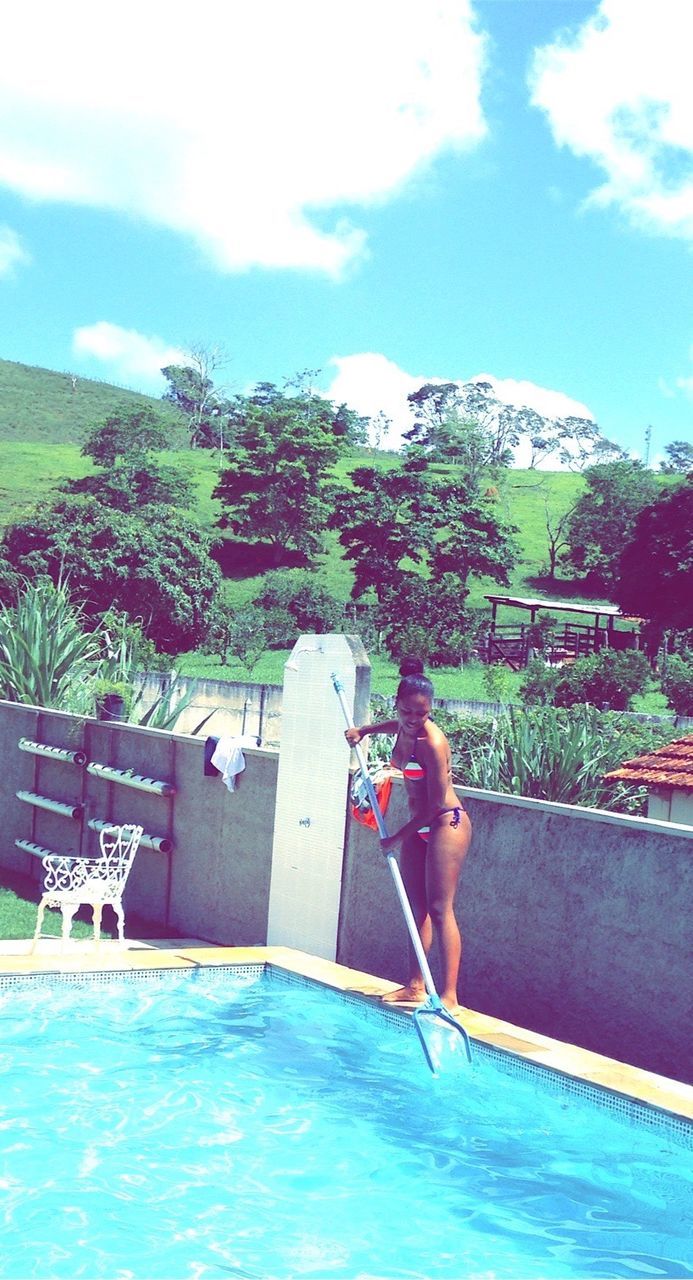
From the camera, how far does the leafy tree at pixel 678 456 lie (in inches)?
4284

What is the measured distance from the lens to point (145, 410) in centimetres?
7806

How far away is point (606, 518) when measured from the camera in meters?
71.6

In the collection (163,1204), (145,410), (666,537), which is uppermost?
(145,410)

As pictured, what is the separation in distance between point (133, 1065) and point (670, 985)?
271cm

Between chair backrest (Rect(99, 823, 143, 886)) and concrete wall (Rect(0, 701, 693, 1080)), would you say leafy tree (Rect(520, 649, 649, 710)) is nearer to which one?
chair backrest (Rect(99, 823, 143, 886))

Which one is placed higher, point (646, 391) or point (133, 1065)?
point (646, 391)

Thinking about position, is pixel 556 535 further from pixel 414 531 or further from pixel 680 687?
pixel 680 687

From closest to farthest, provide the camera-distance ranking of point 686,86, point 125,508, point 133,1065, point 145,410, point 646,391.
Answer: point 133,1065
point 686,86
point 125,508
point 646,391
point 145,410

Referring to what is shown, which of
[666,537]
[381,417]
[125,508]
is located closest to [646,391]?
[666,537]

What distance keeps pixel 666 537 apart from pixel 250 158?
38119 millimetres

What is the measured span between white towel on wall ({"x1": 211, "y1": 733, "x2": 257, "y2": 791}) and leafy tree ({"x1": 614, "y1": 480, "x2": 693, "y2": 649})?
40614 mm

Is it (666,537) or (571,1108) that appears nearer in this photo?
(571,1108)

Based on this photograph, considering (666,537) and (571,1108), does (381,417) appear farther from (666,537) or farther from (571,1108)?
(571,1108)

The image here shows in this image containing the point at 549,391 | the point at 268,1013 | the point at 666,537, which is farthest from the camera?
the point at 549,391
